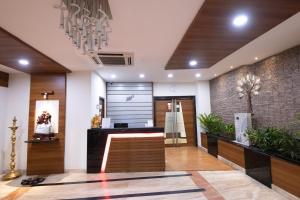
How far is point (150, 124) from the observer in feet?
18.5

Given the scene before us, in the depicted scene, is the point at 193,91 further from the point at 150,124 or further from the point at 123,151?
the point at 123,151

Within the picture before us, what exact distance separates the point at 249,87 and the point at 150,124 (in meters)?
2.90

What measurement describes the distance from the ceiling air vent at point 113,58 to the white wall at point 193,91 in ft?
11.2

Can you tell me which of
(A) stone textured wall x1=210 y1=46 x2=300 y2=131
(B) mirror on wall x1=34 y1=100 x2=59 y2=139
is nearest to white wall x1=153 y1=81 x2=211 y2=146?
(A) stone textured wall x1=210 y1=46 x2=300 y2=131

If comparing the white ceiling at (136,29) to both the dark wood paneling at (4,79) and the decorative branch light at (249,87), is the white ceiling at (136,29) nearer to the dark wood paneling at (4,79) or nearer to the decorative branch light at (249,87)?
the decorative branch light at (249,87)

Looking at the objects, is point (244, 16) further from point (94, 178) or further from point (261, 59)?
point (94, 178)

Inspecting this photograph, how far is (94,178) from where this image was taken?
434 cm

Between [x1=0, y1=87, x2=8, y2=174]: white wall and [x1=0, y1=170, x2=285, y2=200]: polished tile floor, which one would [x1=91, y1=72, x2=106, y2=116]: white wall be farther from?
[x1=0, y1=87, x2=8, y2=174]: white wall

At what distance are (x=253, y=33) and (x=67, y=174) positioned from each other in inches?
193

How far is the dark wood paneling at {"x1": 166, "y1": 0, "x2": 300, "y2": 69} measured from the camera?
6.67 ft

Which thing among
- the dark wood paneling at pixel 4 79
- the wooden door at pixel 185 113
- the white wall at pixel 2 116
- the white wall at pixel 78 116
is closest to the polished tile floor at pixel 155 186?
the white wall at pixel 78 116

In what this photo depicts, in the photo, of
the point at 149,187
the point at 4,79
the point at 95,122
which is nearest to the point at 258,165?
the point at 149,187

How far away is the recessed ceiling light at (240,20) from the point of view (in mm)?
2303

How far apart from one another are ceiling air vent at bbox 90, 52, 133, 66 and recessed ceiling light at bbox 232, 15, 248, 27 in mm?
1969
